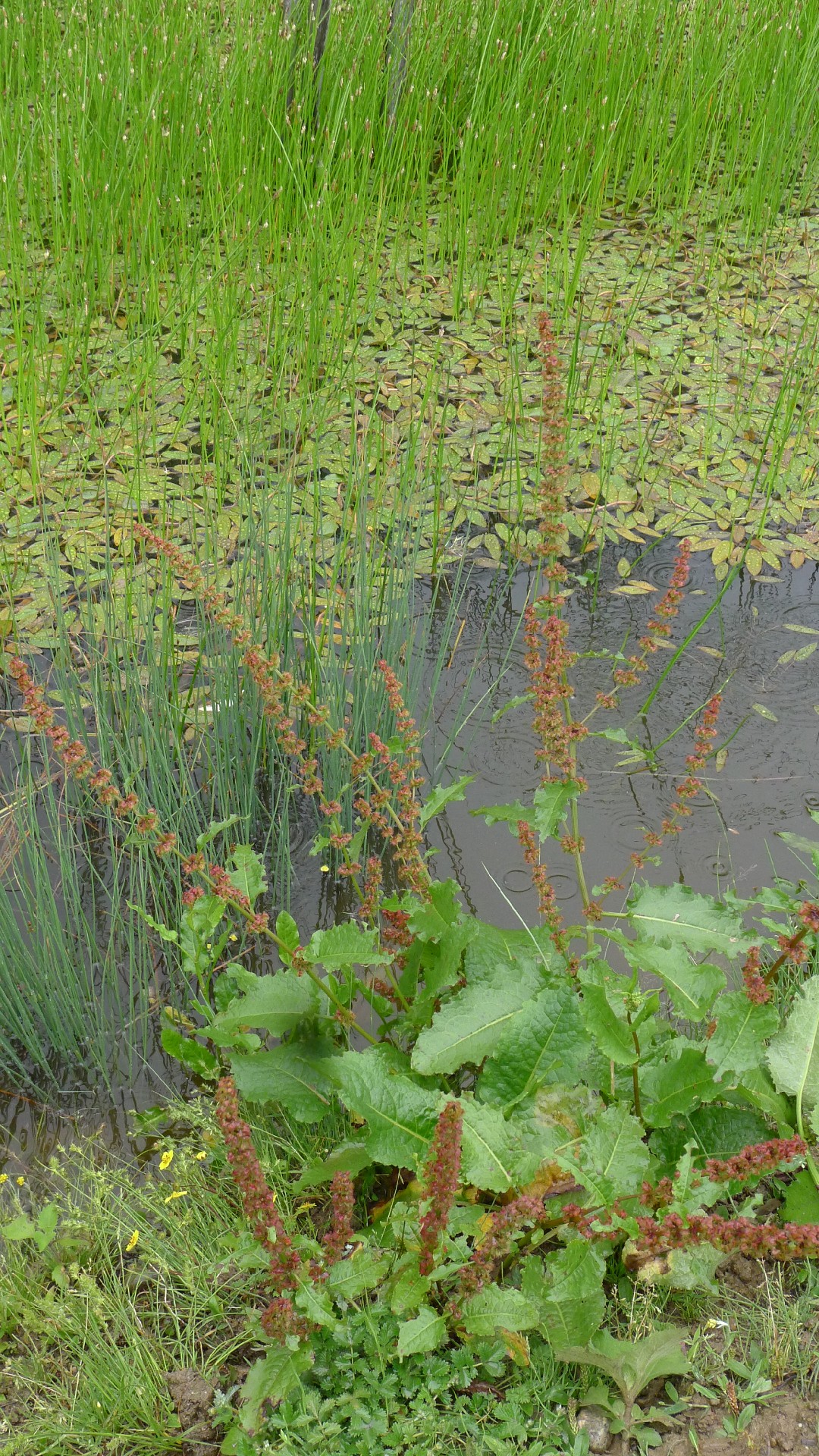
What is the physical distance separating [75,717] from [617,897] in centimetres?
128

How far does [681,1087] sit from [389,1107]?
43cm

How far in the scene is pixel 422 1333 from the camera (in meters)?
1.34

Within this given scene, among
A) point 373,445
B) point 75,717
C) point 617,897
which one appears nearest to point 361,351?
point 373,445

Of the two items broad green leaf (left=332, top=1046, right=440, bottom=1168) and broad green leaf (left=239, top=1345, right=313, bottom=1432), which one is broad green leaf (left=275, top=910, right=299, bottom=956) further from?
broad green leaf (left=239, top=1345, right=313, bottom=1432)

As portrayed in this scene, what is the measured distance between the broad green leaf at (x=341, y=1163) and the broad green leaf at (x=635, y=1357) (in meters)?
0.41

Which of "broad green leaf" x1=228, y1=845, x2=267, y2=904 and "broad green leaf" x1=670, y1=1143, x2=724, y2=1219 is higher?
"broad green leaf" x1=228, y1=845, x2=267, y2=904

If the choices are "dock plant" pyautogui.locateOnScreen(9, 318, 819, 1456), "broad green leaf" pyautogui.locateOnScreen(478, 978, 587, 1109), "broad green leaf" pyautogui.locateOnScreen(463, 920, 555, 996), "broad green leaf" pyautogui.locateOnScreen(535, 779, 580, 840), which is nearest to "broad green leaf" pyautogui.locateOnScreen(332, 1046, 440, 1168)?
"dock plant" pyautogui.locateOnScreen(9, 318, 819, 1456)

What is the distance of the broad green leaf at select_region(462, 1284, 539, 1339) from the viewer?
4.36 ft

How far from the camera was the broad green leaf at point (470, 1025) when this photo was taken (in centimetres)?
157

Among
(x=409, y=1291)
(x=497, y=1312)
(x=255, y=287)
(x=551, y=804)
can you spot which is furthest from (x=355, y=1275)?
(x=255, y=287)

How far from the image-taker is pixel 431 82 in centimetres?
439

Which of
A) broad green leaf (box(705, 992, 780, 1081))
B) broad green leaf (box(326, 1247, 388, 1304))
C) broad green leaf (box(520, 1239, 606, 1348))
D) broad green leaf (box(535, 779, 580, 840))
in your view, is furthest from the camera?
broad green leaf (box(535, 779, 580, 840))

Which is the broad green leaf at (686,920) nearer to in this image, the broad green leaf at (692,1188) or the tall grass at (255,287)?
the broad green leaf at (692,1188)

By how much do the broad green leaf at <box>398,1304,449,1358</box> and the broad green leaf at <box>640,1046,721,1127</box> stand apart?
413 mm
